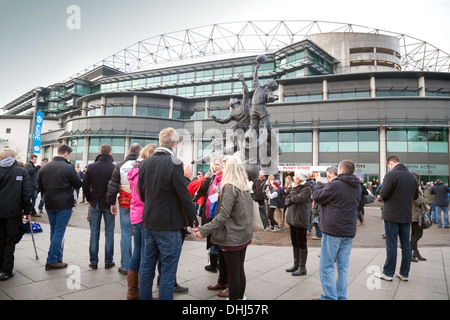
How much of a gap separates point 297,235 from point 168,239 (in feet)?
9.46

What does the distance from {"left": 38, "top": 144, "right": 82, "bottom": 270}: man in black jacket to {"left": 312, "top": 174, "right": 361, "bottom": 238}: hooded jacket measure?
4380 mm

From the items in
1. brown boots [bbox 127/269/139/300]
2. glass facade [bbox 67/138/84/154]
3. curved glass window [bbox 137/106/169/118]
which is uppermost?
curved glass window [bbox 137/106/169/118]

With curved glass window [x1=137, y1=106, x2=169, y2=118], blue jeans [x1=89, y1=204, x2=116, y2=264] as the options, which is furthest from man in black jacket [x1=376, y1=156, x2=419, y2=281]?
curved glass window [x1=137, y1=106, x2=169, y2=118]

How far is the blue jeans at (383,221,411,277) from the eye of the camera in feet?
15.1

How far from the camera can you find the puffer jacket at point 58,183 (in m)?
4.68

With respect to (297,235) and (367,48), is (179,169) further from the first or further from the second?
(367,48)

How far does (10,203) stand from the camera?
4312mm

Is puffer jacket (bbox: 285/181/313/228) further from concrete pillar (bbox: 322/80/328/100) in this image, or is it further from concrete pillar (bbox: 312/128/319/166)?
concrete pillar (bbox: 322/80/328/100)

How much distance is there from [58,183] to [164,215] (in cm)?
291

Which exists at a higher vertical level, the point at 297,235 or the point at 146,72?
the point at 146,72

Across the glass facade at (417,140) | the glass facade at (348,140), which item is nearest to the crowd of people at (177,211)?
the glass facade at (348,140)

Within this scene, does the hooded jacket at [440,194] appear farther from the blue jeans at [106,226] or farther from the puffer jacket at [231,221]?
the blue jeans at [106,226]
